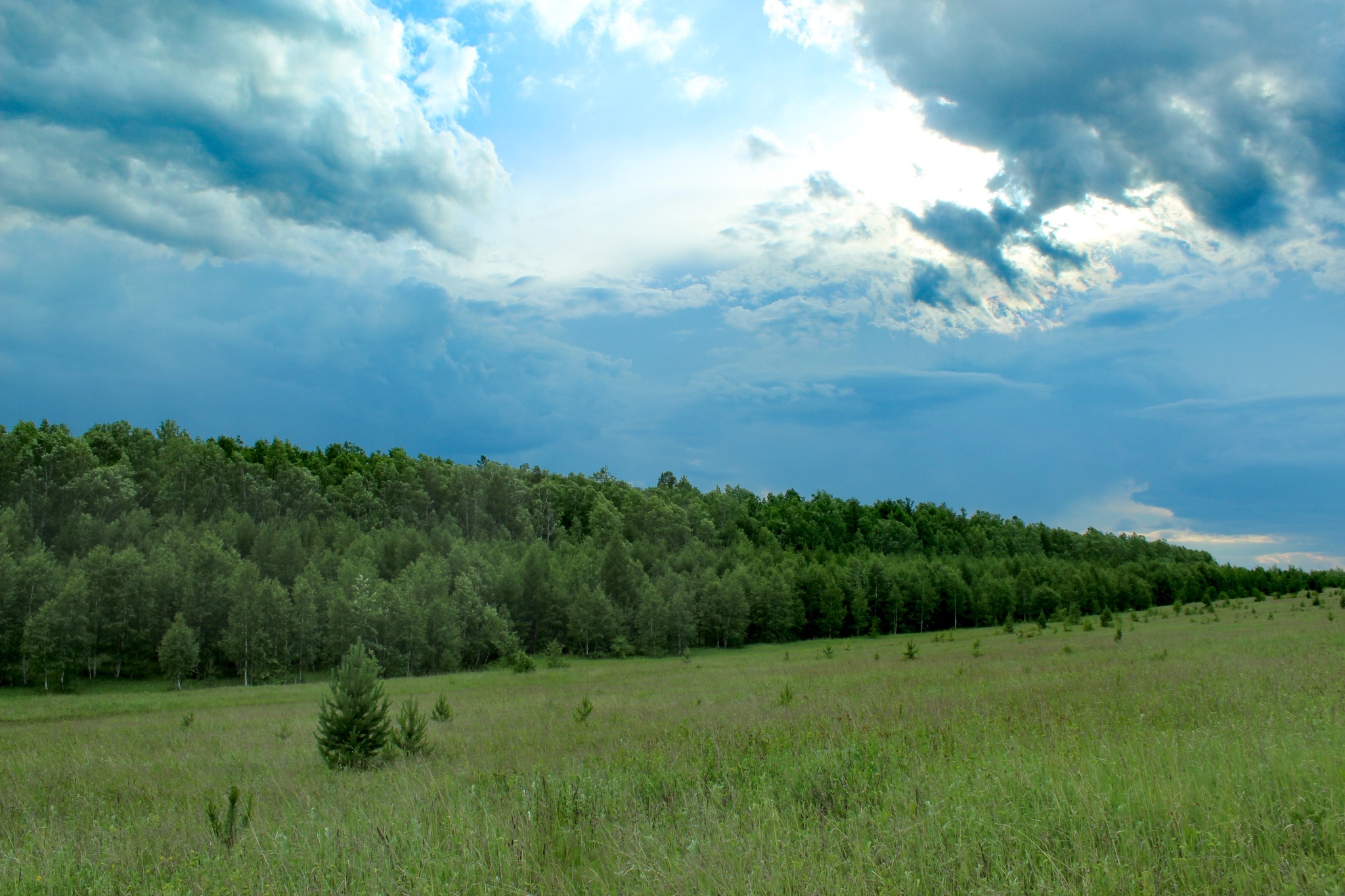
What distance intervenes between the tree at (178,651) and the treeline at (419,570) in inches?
118

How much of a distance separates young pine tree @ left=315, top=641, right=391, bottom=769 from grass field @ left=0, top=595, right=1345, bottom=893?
2.07ft

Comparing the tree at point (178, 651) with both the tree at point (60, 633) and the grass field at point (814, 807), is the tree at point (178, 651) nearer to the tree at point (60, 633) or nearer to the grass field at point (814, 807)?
the tree at point (60, 633)

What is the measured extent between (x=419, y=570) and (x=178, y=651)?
2181 cm

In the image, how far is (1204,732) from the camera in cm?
841

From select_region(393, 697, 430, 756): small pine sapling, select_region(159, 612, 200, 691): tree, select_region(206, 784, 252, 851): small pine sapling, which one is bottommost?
select_region(159, 612, 200, 691): tree

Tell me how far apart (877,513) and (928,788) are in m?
174

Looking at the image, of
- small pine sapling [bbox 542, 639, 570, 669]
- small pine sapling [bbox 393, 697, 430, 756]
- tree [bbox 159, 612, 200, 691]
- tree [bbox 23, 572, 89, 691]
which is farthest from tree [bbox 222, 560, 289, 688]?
small pine sapling [bbox 393, 697, 430, 756]

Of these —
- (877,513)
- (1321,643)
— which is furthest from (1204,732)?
(877,513)

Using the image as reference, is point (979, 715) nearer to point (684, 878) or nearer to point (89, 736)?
point (684, 878)

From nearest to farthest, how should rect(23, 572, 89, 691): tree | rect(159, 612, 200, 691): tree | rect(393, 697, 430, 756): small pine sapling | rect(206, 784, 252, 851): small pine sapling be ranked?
rect(206, 784, 252, 851): small pine sapling → rect(393, 697, 430, 756): small pine sapling → rect(23, 572, 89, 691): tree → rect(159, 612, 200, 691): tree

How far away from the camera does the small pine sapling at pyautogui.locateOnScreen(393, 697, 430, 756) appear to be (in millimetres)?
16781

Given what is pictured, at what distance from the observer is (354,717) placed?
15.7m

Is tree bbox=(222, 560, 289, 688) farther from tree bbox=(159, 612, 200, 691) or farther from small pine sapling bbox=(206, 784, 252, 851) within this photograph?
small pine sapling bbox=(206, 784, 252, 851)

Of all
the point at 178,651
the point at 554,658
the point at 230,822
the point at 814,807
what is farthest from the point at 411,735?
the point at 178,651
